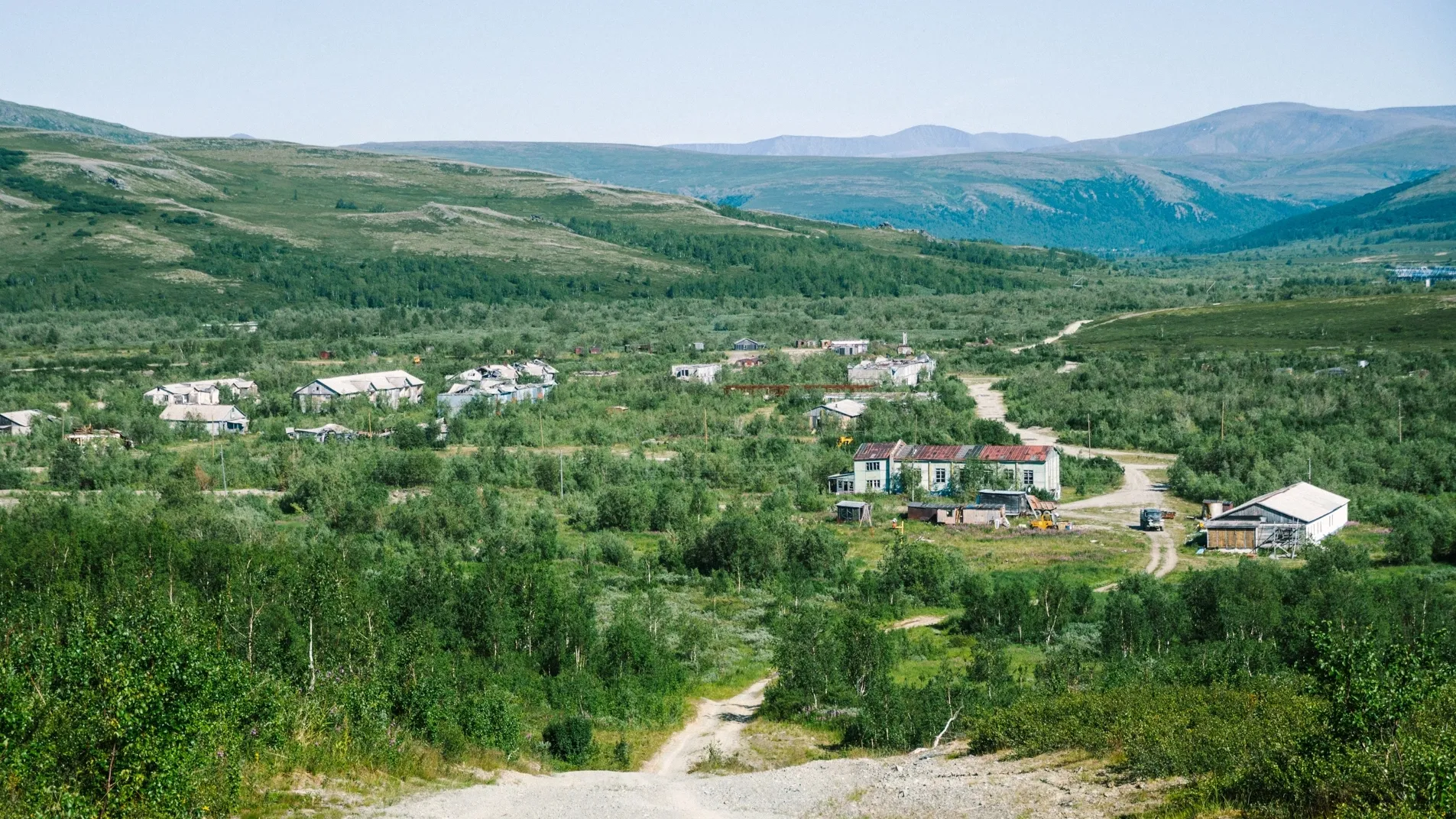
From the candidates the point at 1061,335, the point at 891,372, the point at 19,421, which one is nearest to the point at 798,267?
the point at 1061,335

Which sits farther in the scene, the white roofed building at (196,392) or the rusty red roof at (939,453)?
the white roofed building at (196,392)

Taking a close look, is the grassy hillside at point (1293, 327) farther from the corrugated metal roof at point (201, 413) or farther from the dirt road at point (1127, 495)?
the corrugated metal roof at point (201, 413)

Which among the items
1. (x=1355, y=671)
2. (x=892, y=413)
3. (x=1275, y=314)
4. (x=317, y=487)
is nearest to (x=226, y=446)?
(x=317, y=487)

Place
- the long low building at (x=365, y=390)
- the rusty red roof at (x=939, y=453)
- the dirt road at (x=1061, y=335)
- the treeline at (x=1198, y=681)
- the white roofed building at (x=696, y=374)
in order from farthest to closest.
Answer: the dirt road at (x=1061, y=335) < the white roofed building at (x=696, y=374) < the long low building at (x=365, y=390) < the rusty red roof at (x=939, y=453) < the treeline at (x=1198, y=681)

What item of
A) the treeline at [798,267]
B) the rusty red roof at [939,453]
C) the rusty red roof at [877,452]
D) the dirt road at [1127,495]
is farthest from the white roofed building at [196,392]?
the treeline at [798,267]

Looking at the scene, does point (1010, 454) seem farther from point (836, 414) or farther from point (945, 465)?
Result: point (836, 414)

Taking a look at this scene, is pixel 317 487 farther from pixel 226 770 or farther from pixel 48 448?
pixel 226 770
